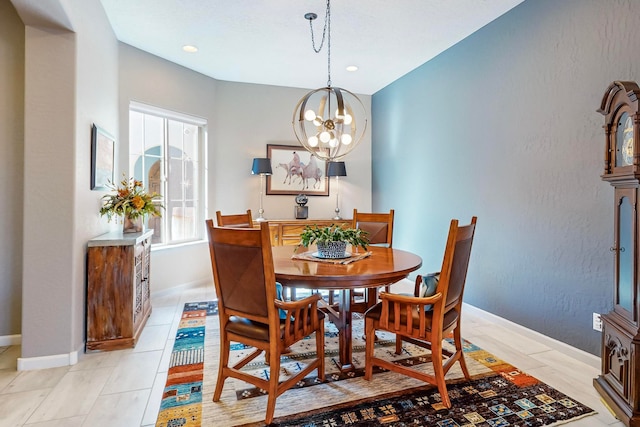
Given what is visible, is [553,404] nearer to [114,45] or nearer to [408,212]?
[408,212]

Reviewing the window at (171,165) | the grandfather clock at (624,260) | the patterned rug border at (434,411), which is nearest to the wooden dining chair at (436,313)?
the patterned rug border at (434,411)

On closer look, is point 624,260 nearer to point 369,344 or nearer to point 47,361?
point 369,344

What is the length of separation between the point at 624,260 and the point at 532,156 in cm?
121

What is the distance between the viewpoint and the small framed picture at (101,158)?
279 centimetres

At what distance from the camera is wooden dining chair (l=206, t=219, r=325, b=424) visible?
1.70 meters

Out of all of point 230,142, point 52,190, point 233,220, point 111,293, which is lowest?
point 111,293

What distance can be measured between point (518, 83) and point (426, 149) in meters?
1.37

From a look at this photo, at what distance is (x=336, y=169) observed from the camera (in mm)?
5109

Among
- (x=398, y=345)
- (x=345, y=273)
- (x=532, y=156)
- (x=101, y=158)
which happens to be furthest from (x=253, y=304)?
(x=532, y=156)

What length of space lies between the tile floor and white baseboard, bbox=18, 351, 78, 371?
0.04m

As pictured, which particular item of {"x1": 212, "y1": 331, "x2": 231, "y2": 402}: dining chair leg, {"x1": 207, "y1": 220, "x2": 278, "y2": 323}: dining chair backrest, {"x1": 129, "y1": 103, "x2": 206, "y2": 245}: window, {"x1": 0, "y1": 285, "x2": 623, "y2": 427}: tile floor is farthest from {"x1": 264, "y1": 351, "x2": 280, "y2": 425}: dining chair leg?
{"x1": 129, "y1": 103, "x2": 206, "y2": 245}: window

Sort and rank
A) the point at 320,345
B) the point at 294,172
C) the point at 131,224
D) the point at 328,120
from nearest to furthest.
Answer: the point at 320,345, the point at 328,120, the point at 131,224, the point at 294,172

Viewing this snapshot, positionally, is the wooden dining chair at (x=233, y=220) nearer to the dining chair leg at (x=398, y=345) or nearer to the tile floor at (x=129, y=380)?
the tile floor at (x=129, y=380)

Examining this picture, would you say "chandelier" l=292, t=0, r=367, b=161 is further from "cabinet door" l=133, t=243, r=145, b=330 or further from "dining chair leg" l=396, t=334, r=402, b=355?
"cabinet door" l=133, t=243, r=145, b=330
